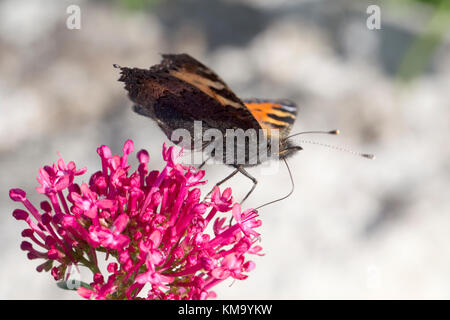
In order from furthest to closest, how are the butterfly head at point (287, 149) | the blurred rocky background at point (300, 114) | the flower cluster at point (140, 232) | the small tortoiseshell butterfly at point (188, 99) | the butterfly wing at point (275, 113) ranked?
1. the blurred rocky background at point (300, 114)
2. the butterfly wing at point (275, 113)
3. the butterfly head at point (287, 149)
4. the small tortoiseshell butterfly at point (188, 99)
5. the flower cluster at point (140, 232)

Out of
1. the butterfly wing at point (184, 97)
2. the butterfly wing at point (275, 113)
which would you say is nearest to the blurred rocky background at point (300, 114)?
the butterfly wing at point (275, 113)

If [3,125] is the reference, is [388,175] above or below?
below

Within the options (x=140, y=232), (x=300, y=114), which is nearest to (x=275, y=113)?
(x=140, y=232)

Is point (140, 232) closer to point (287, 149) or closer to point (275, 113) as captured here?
point (287, 149)

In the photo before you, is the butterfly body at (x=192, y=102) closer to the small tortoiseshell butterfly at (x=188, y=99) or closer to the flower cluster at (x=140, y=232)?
the small tortoiseshell butterfly at (x=188, y=99)

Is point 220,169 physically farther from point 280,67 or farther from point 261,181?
point 280,67

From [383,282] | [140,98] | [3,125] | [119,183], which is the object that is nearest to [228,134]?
[140,98]

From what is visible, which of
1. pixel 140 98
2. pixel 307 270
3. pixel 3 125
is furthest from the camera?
pixel 3 125

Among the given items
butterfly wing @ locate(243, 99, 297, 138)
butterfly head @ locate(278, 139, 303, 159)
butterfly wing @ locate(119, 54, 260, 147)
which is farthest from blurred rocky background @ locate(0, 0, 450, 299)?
butterfly wing @ locate(119, 54, 260, 147)
